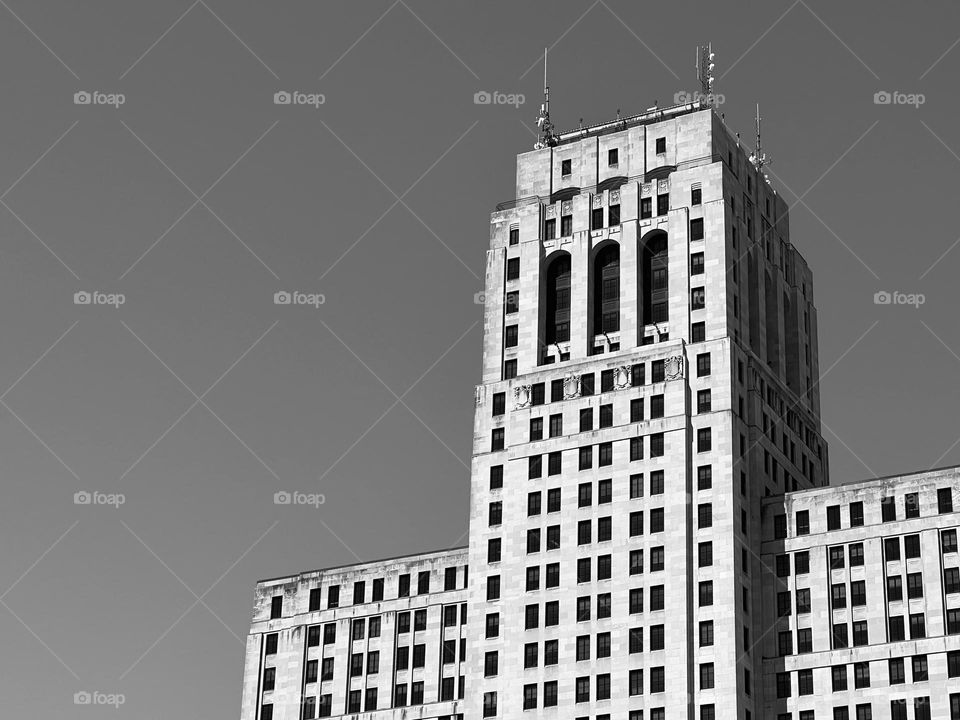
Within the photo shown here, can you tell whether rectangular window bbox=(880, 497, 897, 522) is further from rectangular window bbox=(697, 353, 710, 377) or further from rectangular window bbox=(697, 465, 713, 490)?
rectangular window bbox=(697, 353, 710, 377)

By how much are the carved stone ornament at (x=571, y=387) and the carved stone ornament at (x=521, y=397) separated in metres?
3.53

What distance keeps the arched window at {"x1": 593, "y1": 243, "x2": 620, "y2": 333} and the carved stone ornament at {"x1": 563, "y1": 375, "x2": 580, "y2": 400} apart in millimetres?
5629

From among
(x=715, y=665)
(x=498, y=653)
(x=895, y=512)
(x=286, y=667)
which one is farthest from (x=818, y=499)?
(x=286, y=667)

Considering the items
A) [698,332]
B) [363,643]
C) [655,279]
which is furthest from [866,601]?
[363,643]

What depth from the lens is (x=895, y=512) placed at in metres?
160

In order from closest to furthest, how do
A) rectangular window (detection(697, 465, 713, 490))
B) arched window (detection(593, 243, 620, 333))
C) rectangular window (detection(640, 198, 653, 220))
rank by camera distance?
rectangular window (detection(697, 465, 713, 490)), arched window (detection(593, 243, 620, 333)), rectangular window (detection(640, 198, 653, 220))

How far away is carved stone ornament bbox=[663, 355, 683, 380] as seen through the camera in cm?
16850

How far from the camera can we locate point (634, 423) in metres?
168

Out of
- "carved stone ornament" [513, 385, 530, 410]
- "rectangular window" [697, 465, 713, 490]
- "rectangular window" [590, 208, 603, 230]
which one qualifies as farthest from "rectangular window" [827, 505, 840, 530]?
"rectangular window" [590, 208, 603, 230]

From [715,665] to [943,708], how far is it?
694 inches

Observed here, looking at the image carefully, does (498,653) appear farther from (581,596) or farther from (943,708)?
(943,708)

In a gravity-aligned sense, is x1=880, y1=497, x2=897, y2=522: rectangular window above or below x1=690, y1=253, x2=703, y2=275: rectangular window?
below

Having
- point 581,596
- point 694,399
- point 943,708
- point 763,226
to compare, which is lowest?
point 943,708

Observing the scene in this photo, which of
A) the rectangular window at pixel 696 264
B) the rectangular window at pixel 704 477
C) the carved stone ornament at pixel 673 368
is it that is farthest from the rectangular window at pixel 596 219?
the rectangular window at pixel 704 477
